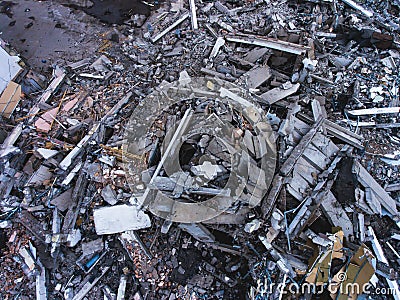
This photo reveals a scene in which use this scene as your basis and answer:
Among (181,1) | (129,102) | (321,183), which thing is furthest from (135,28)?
(321,183)

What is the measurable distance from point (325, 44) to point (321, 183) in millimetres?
3739

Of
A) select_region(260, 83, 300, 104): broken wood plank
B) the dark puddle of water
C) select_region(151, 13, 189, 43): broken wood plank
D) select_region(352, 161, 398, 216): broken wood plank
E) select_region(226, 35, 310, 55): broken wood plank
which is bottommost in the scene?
select_region(352, 161, 398, 216): broken wood plank

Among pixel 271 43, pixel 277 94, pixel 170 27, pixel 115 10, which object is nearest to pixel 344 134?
pixel 277 94

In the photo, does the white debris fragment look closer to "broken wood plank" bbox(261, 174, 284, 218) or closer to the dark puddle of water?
"broken wood plank" bbox(261, 174, 284, 218)

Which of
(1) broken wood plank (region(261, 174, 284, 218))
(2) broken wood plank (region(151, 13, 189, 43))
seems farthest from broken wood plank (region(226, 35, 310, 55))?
(1) broken wood plank (region(261, 174, 284, 218))

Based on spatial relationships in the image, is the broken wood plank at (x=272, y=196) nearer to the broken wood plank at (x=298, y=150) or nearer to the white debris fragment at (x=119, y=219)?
the broken wood plank at (x=298, y=150)

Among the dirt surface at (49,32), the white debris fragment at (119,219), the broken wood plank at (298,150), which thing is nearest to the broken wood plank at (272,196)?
the broken wood plank at (298,150)

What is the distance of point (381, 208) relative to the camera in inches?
217

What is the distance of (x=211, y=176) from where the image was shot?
5.26m

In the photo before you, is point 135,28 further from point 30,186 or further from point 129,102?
point 30,186

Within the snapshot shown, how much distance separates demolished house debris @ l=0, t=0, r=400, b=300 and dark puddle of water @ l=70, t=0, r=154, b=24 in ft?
8.58

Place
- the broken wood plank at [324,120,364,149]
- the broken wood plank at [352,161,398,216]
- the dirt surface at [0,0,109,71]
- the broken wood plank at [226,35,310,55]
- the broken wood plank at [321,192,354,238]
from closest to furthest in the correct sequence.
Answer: the broken wood plank at [321,192,354,238] → the broken wood plank at [352,161,398,216] → the broken wood plank at [324,120,364,149] → the broken wood plank at [226,35,310,55] → the dirt surface at [0,0,109,71]

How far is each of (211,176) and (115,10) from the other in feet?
21.7

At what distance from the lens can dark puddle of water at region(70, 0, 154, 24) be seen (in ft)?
30.6
